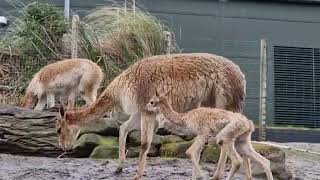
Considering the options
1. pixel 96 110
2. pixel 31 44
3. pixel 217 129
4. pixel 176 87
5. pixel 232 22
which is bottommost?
pixel 217 129

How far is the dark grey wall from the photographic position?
17062 mm

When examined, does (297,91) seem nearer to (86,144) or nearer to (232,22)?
(232,22)

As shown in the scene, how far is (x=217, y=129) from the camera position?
814 centimetres

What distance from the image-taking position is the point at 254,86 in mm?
14961

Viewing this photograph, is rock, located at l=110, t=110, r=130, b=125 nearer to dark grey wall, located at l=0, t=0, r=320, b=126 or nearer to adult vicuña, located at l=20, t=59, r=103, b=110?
adult vicuña, located at l=20, t=59, r=103, b=110

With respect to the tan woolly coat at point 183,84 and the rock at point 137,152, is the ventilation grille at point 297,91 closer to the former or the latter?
the rock at point 137,152

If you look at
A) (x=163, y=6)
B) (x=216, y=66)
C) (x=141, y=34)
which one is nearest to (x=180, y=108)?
(x=216, y=66)

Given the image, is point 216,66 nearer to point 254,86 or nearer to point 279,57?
point 254,86

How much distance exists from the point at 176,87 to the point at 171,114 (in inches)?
17.0

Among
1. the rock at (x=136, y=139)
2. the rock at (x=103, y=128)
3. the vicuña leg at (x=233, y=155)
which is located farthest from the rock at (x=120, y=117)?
the vicuña leg at (x=233, y=155)

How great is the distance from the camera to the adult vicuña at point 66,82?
12320mm

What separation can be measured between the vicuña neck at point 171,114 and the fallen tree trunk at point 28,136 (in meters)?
2.40

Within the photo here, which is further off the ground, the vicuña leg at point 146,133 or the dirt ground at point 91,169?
the vicuña leg at point 146,133

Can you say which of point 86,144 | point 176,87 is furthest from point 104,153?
point 176,87
